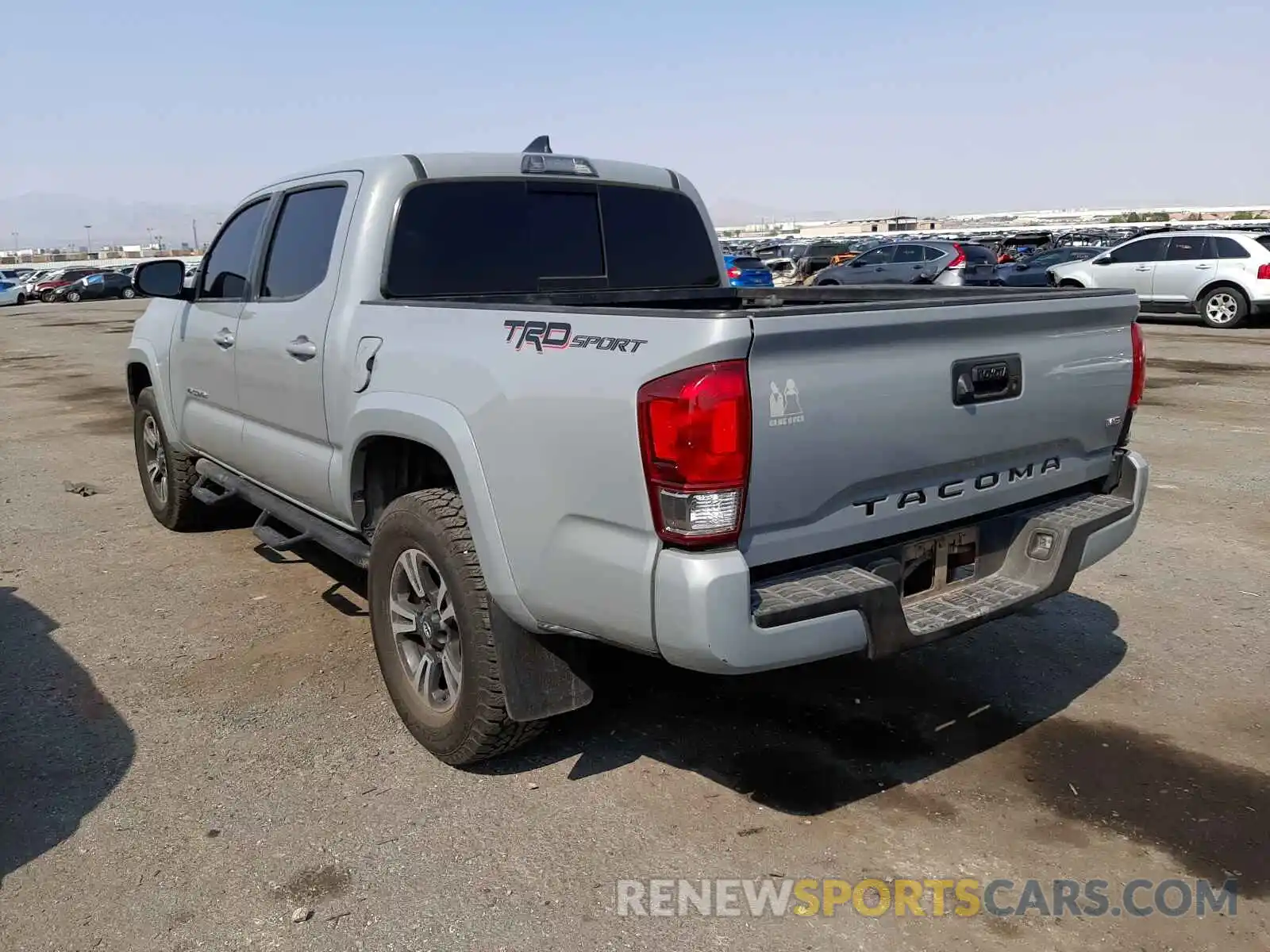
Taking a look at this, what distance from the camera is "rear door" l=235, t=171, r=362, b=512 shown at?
4074 mm

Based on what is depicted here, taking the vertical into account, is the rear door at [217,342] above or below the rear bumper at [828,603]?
above

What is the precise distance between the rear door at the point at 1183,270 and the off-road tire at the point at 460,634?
18070 mm

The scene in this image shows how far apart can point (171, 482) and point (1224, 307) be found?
693 inches

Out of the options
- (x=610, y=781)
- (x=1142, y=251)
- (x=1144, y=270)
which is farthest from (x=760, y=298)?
(x=1142, y=251)

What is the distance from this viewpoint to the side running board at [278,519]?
13.7 ft

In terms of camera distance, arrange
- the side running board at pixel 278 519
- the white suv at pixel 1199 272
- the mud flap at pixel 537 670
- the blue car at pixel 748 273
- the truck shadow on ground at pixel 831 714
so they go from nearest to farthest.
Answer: the mud flap at pixel 537 670 < the truck shadow on ground at pixel 831 714 < the side running board at pixel 278 519 < the white suv at pixel 1199 272 < the blue car at pixel 748 273

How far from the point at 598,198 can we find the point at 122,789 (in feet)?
9.70

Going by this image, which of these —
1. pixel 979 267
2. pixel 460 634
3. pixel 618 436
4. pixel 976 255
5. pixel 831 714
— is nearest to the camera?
pixel 618 436

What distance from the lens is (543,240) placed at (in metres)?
4.38

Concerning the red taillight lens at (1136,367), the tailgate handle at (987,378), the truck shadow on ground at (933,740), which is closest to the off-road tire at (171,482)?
the truck shadow on ground at (933,740)

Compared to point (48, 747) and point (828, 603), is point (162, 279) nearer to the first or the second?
point (48, 747)

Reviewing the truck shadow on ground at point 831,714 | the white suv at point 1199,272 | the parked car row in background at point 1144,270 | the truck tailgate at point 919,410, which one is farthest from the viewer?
the parked car row in background at point 1144,270

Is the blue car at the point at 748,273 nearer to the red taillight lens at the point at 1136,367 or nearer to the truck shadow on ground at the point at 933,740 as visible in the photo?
the truck shadow on ground at the point at 933,740
